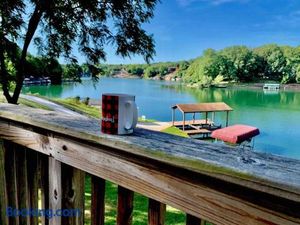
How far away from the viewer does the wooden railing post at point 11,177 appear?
4.25 ft

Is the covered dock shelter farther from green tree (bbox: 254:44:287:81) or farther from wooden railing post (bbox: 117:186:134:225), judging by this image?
green tree (bbox: 254:44:287:81)

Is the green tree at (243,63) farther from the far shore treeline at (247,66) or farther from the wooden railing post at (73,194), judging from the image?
the wooden railing post at (73,194)

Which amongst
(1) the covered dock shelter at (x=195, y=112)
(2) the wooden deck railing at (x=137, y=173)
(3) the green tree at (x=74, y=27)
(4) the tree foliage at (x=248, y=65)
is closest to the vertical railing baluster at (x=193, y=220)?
(2) the wooden deck railing at (x=137, y=173)

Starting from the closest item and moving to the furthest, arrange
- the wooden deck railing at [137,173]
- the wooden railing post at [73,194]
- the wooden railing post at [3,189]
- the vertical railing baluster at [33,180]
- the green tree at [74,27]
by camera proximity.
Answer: the wooden deck railing at [137,173] → the wooden railing post at [73,194] → the vertical railing baluster at [33,180] → the wooden railing post at [3,189] → the green tree at [74,27]

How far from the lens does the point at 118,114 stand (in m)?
0.89

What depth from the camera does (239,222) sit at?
1.98 feet

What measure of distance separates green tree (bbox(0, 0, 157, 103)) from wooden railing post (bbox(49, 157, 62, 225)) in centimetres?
375

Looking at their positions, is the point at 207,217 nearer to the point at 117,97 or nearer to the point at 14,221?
the point at 117,97

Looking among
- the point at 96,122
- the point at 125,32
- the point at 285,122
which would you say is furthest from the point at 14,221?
the point at 285,122

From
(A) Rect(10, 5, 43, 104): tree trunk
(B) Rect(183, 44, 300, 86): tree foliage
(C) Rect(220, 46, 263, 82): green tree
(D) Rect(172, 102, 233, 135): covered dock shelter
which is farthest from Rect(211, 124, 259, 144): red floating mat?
(C) Rect(220, 46, 263, 82): green tree

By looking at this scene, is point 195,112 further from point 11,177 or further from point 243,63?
point 243,63

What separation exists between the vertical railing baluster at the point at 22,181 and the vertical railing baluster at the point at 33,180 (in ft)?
0.06

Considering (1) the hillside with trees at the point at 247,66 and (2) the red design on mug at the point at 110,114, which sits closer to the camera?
(2) the red design on mug at the point at 110,114

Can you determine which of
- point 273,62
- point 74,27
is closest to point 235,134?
point 74,27
